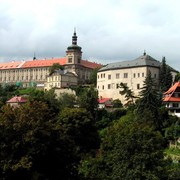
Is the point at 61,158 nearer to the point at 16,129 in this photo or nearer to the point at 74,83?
the point at 16,129

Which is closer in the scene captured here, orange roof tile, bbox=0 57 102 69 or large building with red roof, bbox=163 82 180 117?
large building with red roof, bbox=163 82 180 117

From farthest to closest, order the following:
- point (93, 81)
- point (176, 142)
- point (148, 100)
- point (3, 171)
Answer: point (93, 81) < point (148, 100) < point (176, 142) < point (3, 171)

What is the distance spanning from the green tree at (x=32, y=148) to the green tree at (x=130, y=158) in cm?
347

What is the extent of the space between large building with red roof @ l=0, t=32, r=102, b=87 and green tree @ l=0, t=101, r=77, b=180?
111 m

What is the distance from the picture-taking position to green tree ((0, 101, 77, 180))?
86.3 ft

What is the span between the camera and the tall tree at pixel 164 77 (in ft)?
302

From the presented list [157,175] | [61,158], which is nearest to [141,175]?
[157,175]

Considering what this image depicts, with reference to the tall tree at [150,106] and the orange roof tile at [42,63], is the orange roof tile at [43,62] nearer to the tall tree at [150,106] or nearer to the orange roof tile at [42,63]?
the orange roof tile at [42,63]

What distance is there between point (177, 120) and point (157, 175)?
3434cm

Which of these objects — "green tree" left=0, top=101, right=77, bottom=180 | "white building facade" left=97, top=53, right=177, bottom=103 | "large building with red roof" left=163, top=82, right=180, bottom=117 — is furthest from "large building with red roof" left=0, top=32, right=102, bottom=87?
"green tree" left=0, top=101, right=77, bottom=180

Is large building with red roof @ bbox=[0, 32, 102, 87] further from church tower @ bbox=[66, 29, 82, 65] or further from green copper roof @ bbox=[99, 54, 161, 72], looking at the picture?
green copper roof @ bbox=[99, 54, 161, 72]

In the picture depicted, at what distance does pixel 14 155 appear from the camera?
26766mm

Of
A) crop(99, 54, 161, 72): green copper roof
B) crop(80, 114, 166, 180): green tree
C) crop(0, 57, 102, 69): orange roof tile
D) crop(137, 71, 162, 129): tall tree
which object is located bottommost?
crop(80, 114, 166, 180): green tree

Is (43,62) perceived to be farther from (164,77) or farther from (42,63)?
(164,77)
